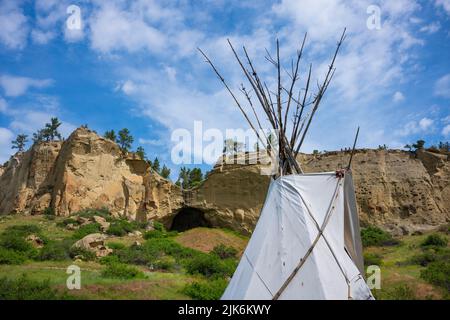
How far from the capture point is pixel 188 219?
24.7 meters

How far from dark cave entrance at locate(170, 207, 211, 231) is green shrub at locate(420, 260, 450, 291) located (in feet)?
46.2

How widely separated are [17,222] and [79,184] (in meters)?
3.71

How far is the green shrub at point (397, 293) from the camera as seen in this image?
27.4 ft

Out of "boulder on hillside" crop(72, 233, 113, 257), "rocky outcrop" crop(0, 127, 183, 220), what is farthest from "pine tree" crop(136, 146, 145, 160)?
"boulder on hillside" crop(72, 233, 113, 257)

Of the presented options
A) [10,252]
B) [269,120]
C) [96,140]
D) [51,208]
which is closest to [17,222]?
[51,208]

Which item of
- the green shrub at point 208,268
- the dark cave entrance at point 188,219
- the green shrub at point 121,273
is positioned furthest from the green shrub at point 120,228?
the green shrub at point 121,273

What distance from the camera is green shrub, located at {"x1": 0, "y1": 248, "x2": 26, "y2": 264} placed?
10.3 metres

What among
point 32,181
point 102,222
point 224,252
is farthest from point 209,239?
point 32,181

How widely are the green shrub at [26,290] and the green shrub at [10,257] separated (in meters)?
3.36

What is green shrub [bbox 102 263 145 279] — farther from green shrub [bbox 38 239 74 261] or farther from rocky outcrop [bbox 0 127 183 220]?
rocky outcrop [bbox 0 127 183 220]

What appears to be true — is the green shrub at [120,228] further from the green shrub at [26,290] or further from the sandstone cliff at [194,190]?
the green shrub at [26,290]

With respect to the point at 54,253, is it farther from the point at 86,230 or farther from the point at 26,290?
the point at 86,230
